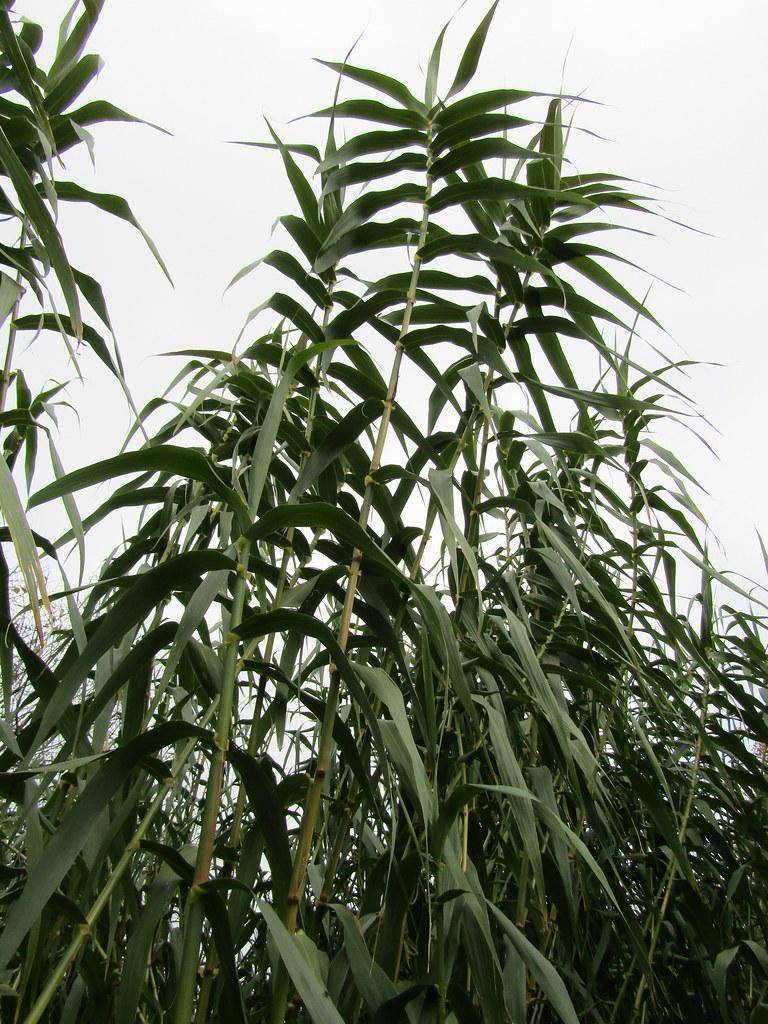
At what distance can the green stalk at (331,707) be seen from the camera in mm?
551

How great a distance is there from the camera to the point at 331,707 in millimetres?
618

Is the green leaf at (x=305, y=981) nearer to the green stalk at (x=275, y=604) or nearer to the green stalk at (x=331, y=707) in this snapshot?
the green stalk at (x=331, y=707)

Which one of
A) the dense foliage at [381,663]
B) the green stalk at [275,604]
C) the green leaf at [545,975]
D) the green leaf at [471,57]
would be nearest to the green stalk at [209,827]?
the dense foliage at [381,663]

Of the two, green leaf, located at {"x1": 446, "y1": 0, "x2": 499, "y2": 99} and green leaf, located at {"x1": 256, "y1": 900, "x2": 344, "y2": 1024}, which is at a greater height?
green leaf, located at {"x1": 446, "y1": 0, "x2": 499, "y2": 99}

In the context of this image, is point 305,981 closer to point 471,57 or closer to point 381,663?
point 381,663

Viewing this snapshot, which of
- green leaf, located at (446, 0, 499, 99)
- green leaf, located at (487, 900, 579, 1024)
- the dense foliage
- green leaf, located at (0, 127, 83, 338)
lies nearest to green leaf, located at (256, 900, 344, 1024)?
the dense foliage

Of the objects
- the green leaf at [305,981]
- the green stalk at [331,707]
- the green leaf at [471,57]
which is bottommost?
the green leaf at [305,981]

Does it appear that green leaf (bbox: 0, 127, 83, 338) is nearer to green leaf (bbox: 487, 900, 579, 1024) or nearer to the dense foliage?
the dense foliage

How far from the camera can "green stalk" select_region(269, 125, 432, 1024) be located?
21.7 inches

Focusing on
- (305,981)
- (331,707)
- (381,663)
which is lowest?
(305,981)

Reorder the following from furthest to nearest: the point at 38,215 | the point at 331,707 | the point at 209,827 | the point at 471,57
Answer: the point at 471,57
the point at 331,707
the point at 209,827
the point at 38,215

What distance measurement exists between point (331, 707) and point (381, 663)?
249 millimetres

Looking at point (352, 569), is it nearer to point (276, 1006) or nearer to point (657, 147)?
point (276, 1006)

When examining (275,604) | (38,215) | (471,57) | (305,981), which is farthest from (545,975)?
(471,57)
